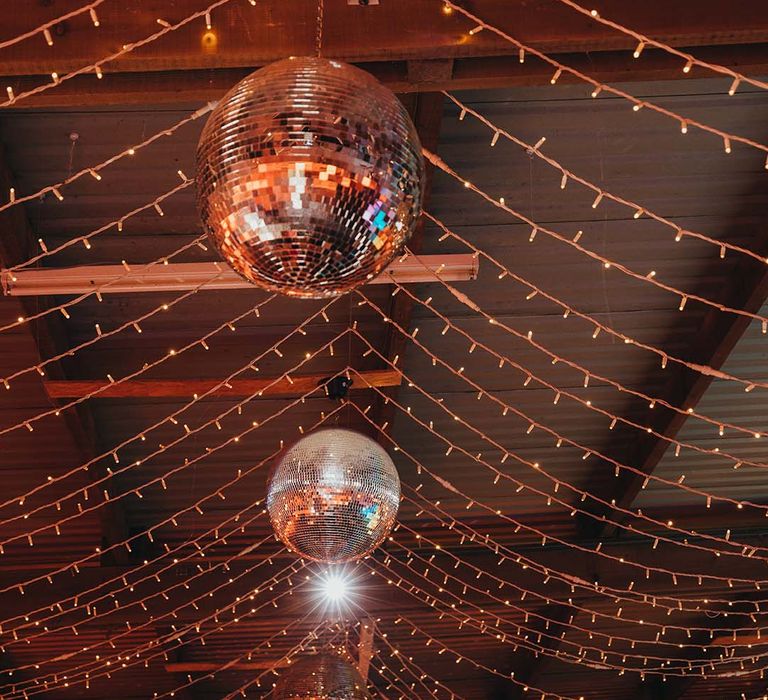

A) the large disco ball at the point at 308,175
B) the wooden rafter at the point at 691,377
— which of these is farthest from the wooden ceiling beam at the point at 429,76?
the wooden rafter at the point at 691,377

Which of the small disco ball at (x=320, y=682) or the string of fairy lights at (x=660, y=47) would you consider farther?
the small disco ball at (x=320, y=682)

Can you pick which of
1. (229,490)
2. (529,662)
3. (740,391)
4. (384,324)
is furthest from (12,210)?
(529,662)

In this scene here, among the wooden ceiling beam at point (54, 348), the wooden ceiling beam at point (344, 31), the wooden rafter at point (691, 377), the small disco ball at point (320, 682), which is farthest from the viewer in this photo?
the wooden rafter at point (691, 377)

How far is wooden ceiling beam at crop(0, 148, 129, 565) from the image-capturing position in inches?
134

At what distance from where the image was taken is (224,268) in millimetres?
3178

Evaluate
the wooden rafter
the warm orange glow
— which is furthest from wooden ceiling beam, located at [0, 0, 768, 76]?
the wooden rafter

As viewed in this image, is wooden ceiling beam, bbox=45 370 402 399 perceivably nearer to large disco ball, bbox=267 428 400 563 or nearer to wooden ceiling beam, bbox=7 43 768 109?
large disco ball, bbox=267 428 400 563

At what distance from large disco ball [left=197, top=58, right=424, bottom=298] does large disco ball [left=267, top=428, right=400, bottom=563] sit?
1.20 m

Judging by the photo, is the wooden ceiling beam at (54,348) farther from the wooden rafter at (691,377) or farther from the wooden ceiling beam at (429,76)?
the wooden rafter at (691,377)

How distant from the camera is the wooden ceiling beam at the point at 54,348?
3.39 meters

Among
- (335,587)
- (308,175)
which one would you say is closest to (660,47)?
(308,175)

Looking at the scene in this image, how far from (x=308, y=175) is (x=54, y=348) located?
3.13 meters

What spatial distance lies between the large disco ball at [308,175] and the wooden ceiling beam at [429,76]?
1168 millimetres

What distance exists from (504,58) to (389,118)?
4.31 feet
